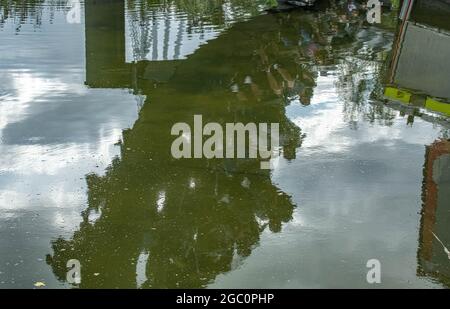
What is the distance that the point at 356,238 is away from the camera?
266 inches

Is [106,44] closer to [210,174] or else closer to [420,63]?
[420,63]

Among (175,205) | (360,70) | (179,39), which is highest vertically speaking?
(360,70)

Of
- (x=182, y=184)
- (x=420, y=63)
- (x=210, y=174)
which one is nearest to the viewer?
(x=182, y=184)

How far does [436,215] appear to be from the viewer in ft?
24.0

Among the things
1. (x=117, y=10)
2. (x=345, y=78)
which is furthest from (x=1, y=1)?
(x=345, y=78)

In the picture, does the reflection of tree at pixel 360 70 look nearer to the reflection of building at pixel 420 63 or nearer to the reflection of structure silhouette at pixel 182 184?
the reflection of building at pixel 420 63

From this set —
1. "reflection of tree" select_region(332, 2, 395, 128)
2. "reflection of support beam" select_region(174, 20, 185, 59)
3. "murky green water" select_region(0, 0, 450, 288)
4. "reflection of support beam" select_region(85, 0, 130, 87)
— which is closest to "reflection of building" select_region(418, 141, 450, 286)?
"murky green water" select_region(0, 0, 450, 288)

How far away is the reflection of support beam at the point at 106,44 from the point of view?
41.7ft

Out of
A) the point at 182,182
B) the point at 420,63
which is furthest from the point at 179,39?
the point at 182,182

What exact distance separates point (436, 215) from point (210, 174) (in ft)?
8.52

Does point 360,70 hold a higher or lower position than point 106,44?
higher

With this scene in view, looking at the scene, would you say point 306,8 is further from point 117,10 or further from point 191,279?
point 191,279

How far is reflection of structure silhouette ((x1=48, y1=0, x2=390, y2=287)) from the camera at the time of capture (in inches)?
245

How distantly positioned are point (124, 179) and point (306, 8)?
46.6 feet
